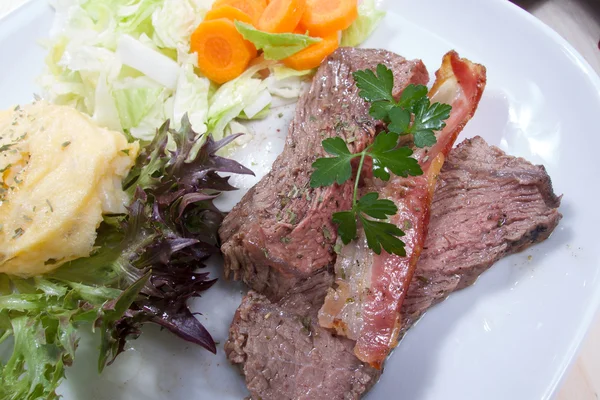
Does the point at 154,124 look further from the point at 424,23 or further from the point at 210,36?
the point at 424,23

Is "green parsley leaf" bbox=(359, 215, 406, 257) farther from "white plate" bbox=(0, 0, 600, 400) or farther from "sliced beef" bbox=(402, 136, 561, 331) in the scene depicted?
"white plate" bbox=(0, 0, 600, 400)

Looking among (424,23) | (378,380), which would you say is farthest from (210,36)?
(378,380)

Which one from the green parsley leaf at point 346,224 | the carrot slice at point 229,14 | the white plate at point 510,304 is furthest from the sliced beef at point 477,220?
the carrot slice at point 229,14

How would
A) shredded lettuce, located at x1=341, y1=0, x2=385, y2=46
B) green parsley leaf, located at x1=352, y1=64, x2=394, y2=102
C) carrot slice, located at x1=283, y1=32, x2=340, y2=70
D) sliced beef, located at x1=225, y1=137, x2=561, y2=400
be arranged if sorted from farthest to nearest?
1. shredded lettuce, located at x1=341, y1=0, x2=385, y2=46
2. carrot slice, located at x1=283, y1=32, x2=340, y2=70
3. green parsley leaf, located at x1=352, y1=64, x2=394, y2=102
4. sliced beef, located at x1=225, y1=137, x2=561, y2=400

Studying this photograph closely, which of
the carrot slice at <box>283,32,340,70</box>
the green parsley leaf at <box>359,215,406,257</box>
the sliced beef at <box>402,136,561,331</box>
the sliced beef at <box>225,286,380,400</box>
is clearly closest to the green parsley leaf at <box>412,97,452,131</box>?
the sliced beef at <box>402,136,561,331</box>

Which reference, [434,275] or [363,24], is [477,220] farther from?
[363,24]

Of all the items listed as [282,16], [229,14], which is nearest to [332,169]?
[282,16]
